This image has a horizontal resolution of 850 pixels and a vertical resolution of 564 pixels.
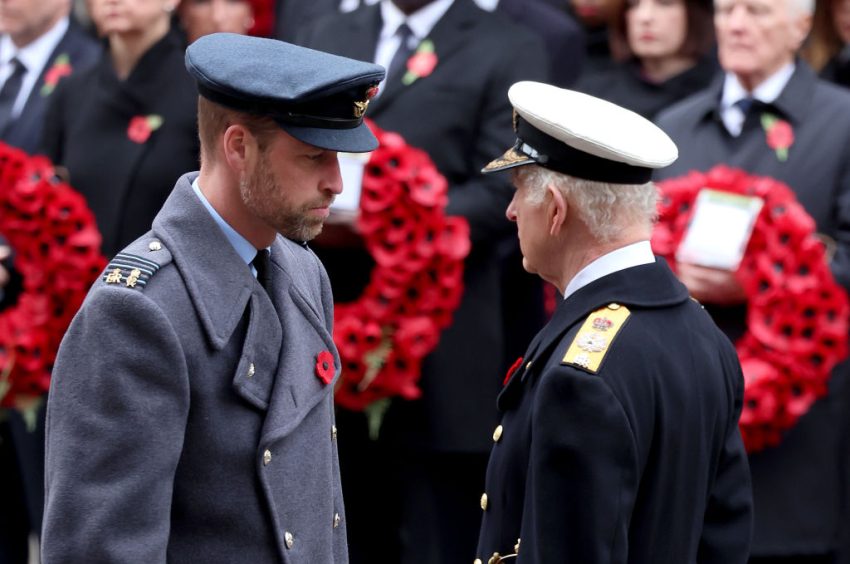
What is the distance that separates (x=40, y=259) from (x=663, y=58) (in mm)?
2725

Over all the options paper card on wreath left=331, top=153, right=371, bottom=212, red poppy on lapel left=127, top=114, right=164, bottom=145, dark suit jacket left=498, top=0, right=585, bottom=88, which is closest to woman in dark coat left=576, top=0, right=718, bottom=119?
dark suit jacket left=498, top=0, right=585, bottom=88

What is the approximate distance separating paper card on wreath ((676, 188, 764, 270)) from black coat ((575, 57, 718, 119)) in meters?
1.36

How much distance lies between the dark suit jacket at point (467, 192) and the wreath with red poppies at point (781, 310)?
76 centimetres

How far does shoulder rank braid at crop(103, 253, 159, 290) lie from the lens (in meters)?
2.81

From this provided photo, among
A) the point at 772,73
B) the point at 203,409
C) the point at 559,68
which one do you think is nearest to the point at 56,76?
the point at 559,68

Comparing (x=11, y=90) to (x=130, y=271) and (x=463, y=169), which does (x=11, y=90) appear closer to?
(x=463, y=169)

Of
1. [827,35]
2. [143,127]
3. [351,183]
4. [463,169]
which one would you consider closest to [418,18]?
[463,169]

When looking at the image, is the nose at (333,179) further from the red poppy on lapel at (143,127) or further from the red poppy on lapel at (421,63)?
the red poppy on lapel at (143,127)

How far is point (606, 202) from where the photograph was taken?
3.14 m

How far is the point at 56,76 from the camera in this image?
662cm

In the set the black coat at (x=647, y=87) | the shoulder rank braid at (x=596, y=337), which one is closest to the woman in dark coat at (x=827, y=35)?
the black coat at (x=647, y=87)

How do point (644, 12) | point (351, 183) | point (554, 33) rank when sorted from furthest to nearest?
point (554, 33), point (644, 12), point (351, 183)

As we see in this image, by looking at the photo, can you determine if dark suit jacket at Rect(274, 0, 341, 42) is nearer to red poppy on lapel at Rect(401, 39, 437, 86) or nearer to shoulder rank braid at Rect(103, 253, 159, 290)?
red poppy on lapel at Rect(401, 39, 437, 86)

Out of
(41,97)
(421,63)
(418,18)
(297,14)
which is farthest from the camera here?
Answer: (297,14)
